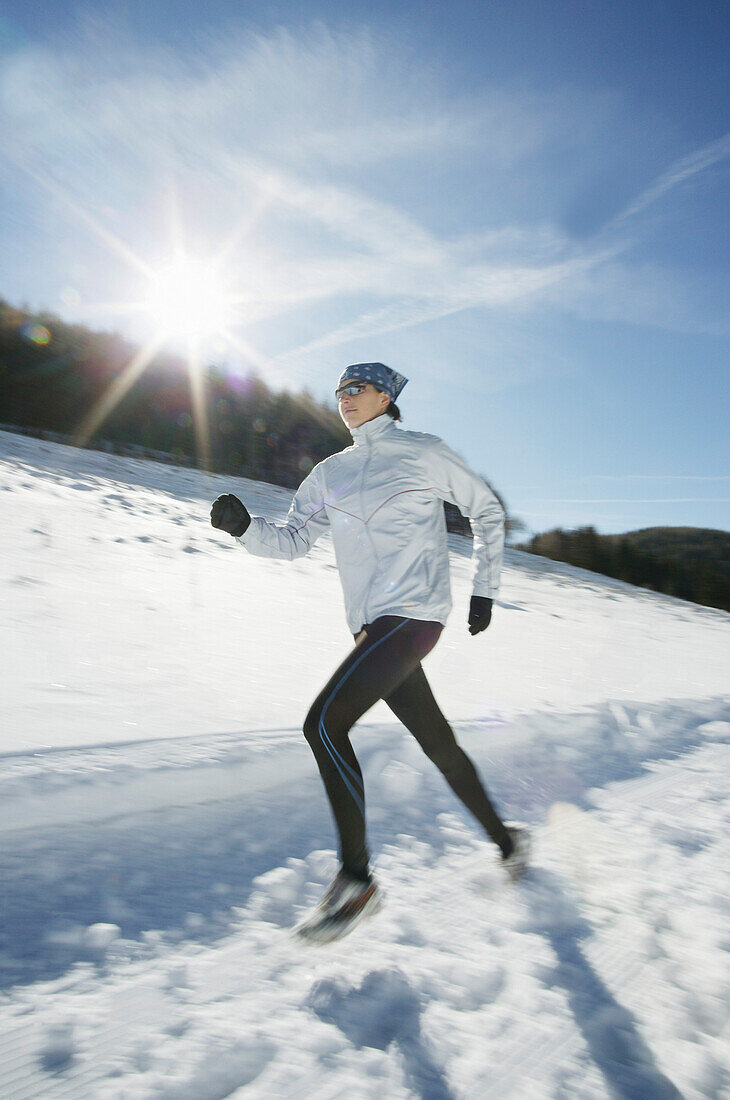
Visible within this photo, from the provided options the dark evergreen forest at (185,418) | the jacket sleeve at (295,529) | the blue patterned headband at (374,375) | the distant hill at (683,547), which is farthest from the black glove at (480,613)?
the distant hill at (683,547)

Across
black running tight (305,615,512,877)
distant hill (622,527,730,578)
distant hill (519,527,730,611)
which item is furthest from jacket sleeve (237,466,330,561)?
distant hill (622,527,730,578)

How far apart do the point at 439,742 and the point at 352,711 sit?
1.01 ft

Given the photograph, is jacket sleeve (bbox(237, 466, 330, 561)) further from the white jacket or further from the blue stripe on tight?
the blue stripe on tight

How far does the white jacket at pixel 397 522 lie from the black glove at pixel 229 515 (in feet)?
0.14

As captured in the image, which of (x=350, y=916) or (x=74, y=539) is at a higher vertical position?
(x=74, y=539)

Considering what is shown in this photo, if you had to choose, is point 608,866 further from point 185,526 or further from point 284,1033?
point 185,526

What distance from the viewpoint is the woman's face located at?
74.4 inches

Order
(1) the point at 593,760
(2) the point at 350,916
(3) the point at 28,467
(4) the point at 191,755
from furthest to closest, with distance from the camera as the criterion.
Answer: (3) the point at 28,467, (1) the point at 593,760, (4) the point at 191,755, (2) the point at 350,916

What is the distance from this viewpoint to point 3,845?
1.74 meters

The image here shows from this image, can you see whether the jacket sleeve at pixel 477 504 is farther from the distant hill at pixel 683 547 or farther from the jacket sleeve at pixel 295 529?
the distant hill at pixel 683 547

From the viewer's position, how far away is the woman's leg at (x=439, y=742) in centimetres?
179

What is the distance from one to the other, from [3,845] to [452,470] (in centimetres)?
162

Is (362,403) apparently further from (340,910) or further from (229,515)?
(340,910)

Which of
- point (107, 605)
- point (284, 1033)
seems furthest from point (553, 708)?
point (107, 605)
